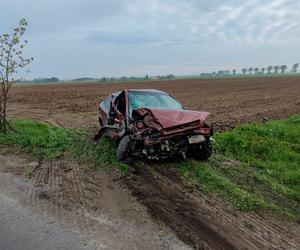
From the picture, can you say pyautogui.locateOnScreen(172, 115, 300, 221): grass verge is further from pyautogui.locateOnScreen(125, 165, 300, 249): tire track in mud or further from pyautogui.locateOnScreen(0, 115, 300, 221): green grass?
pyautogui.locateOnScreen(125, 165, 300, 249): tire track in mud

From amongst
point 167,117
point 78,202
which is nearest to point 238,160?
point 167,117

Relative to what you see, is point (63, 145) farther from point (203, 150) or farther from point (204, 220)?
point (204, 220)

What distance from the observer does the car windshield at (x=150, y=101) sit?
8289mm

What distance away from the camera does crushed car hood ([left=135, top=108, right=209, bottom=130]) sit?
22.4 ft

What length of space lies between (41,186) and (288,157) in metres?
5.70

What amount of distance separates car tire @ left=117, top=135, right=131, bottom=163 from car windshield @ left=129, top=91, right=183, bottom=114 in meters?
0.88

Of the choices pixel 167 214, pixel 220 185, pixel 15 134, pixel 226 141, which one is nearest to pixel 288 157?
pixel 226 141

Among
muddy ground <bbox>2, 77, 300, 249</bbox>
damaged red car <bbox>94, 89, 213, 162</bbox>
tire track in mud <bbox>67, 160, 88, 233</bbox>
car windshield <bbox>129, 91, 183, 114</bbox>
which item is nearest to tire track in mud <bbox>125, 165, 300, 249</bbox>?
muddy ground <bbox>2, 77, 300, 249</bbox>

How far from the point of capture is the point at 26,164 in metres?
7.65

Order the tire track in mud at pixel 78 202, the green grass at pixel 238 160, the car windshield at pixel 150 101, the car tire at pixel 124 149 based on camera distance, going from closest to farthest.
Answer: the tire track in mud at pixel 78 202 → the green grass at pixel 238 160 → the car tire at pixel 124 149 → the car windshield at pixel 150 101

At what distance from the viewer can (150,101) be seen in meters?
8.54

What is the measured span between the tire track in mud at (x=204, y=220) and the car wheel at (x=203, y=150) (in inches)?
43.7

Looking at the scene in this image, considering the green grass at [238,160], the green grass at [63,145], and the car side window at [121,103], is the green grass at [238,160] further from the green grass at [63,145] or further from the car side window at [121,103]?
the car side window at [121,103]

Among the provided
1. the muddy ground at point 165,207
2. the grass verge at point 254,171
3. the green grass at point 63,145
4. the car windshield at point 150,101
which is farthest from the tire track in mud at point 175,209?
the car windshield at point 150,101
